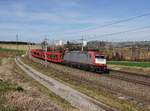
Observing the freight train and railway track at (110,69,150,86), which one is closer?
railway track at (110,69,150,86)

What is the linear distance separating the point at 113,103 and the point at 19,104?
18.4 ft

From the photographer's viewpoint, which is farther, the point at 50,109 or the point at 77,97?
the point at 77,97

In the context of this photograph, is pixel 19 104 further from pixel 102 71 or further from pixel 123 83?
pixel 102 71

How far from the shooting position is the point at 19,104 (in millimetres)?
16078

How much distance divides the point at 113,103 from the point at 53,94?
532cm

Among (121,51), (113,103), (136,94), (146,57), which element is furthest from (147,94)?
(121,51)

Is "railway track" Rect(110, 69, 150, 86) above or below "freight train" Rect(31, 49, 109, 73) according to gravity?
below

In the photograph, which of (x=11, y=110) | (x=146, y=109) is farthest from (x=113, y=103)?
(x=11, y=110)

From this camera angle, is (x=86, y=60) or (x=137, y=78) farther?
(x=86, y=60)

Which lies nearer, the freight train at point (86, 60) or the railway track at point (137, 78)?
the railway track at point (137, 78)

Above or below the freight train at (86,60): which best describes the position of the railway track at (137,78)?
below

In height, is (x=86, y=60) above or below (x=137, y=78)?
above

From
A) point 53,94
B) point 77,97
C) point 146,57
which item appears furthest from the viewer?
point 146,57

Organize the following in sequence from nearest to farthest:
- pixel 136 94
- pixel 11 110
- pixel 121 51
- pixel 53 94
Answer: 1. pixel 11 110
2. pixel 53 94
3. pixel 136 94
4. pixel 121 51
